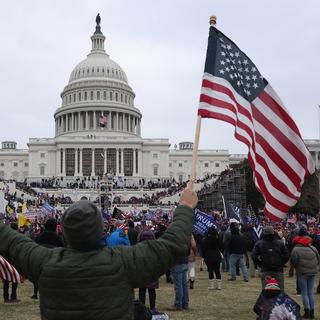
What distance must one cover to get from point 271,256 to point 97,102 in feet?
334

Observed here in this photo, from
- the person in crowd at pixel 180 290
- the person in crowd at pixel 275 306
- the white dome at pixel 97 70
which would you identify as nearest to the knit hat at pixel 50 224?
the person in crowd at pixel 180 290

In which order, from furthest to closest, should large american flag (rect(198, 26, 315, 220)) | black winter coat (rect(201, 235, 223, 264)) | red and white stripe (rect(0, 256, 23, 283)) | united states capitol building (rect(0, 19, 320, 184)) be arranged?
united states capitol building (rect(0, 19, 320, 184)) → black winter coat (rect(201, 235, 223, 264)) → red and white stripe (rect(0, 256, 23, 283)) → large american flag (rect(198, 26, 315, 220))

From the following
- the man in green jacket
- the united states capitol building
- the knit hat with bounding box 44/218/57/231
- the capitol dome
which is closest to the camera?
the man in green jacket

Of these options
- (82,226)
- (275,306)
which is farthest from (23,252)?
(275,306)

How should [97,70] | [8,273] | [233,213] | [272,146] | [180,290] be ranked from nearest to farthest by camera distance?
[272,146]
[8,273]
[180,290]
[233,213]
[97,70]

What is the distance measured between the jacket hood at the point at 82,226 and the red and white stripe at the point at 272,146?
129 inches

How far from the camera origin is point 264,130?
6.59m

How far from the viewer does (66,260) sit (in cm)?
325

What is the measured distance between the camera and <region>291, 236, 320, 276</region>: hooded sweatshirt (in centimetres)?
1081

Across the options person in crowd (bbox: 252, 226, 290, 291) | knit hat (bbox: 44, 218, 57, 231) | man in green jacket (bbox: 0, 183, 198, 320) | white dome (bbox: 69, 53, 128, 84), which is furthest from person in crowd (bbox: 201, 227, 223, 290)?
white dome (bbox: 69, 53, 128, 84)

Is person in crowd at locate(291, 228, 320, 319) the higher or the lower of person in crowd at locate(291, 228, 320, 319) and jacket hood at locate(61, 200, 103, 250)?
the lower

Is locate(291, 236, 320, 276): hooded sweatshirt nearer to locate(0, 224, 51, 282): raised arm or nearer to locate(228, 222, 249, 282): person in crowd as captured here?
locate(228, 222, 249, 282): person in crowd

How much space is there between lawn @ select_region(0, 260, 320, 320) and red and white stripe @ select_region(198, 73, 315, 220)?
4549 mm

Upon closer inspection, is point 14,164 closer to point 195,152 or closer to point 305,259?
point 305,259
